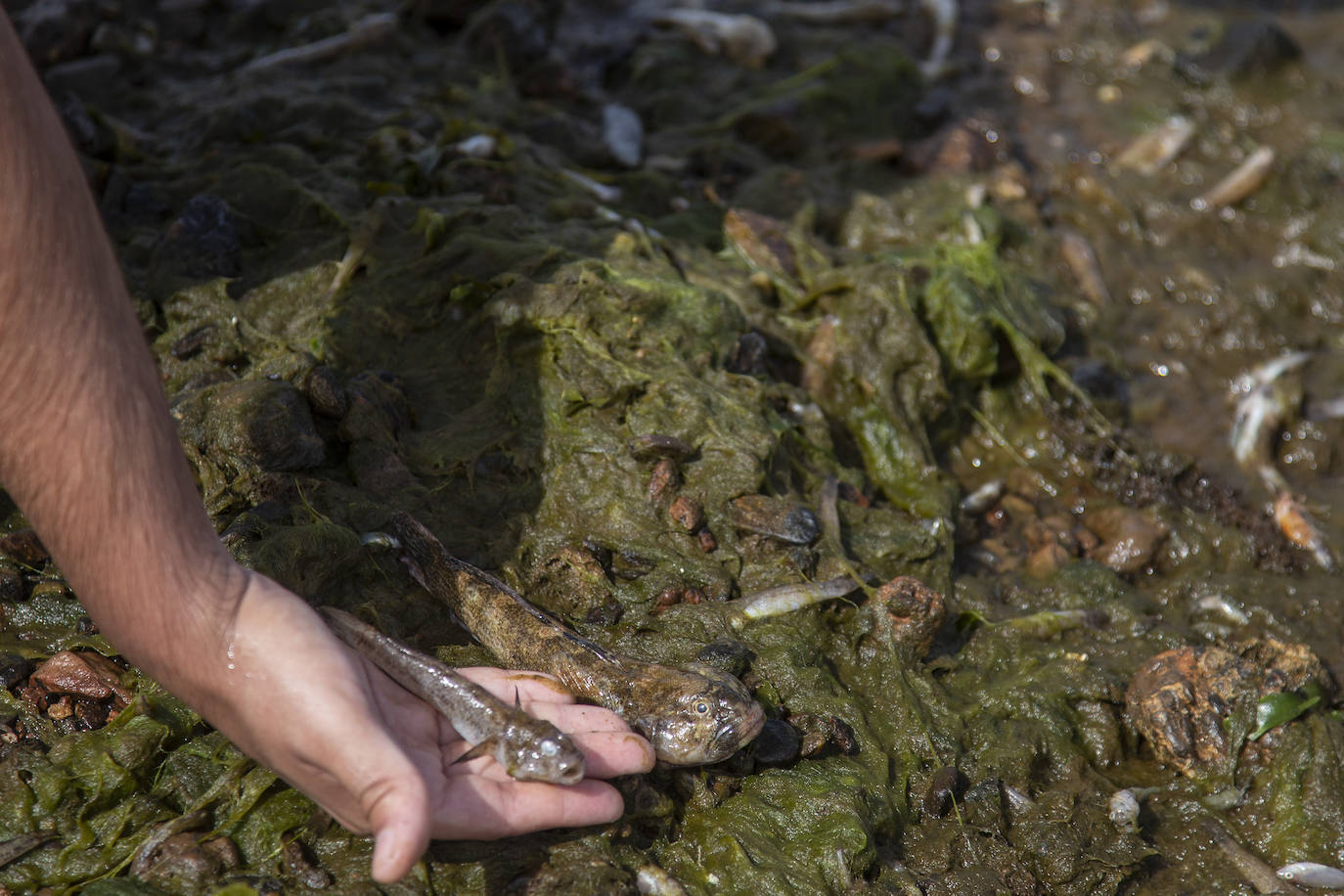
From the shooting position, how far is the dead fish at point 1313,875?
3.86 m

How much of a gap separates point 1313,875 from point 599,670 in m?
2.81

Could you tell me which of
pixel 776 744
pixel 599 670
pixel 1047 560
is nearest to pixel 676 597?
pixel 599 670

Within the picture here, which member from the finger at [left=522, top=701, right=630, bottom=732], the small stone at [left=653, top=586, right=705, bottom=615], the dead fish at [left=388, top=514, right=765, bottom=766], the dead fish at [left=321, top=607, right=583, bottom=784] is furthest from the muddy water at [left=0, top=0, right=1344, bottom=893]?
the dead fish at [left=321, top=607, right=583, bottom=784]

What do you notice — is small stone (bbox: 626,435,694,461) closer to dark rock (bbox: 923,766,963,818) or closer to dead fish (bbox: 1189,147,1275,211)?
dark rock (bbox: 923,766,963,818)

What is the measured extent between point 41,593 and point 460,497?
5.39 feet

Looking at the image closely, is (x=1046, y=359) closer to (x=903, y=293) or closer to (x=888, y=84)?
(x=903, y=293)

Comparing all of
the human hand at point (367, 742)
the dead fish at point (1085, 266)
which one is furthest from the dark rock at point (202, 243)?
the dead fish at point (1085, 266)

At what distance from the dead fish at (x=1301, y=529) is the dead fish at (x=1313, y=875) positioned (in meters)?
1.91

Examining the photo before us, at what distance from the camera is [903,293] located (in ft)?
19.3

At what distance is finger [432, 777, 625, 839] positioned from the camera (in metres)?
3.11

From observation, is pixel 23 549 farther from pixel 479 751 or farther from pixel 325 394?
pixel 479 751

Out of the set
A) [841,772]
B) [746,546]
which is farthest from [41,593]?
[841,772]

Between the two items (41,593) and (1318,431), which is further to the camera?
(1318,431)

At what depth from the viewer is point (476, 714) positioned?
10.9 feet
